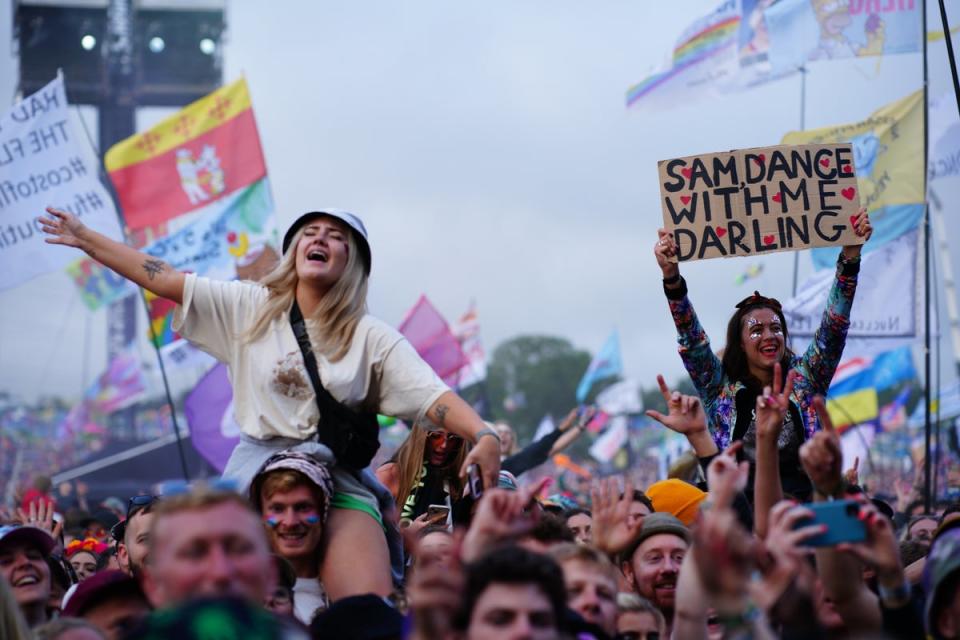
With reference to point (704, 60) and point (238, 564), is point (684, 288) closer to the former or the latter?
point (238, 564)

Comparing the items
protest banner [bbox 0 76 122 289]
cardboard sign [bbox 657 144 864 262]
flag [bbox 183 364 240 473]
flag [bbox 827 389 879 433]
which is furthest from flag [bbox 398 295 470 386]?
cardboard sign [bbox 657 144 864 262]

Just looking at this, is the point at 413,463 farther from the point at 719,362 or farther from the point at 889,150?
the point at 889,150

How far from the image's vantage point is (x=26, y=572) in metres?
4.55

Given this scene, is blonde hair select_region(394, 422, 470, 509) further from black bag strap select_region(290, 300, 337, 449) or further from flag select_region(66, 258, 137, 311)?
flag select_region(66, 258, 137, 311)

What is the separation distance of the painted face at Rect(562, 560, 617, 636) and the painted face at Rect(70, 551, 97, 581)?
12.4 ft

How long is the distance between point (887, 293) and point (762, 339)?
7082mm

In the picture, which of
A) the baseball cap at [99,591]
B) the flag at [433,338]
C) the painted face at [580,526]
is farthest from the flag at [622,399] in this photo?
the baseball cap at [99,591]

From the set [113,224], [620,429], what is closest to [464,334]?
[620,429]

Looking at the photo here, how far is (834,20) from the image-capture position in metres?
11.0

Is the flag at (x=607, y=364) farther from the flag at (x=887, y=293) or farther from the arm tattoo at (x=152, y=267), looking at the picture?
the arm tattoo at (x=152, y=267)

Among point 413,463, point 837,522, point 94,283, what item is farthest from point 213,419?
point 94,283

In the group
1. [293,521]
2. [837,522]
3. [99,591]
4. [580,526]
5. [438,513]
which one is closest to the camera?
[837,522]

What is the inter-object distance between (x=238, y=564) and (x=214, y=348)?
197cm

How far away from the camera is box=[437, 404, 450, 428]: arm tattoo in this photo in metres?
4.48
